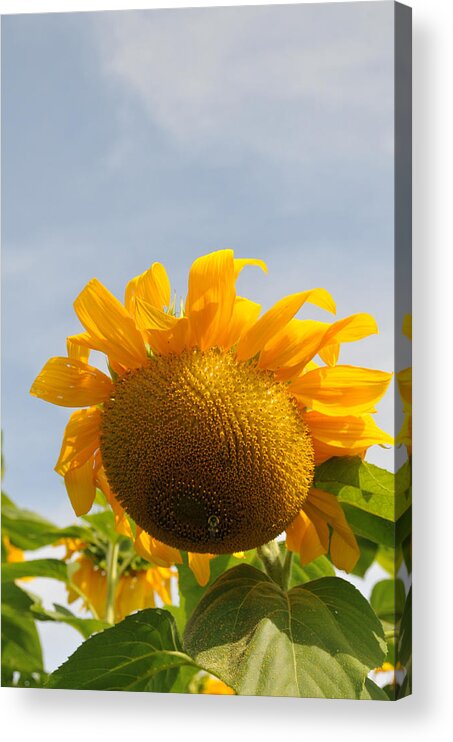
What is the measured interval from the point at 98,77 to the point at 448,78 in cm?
69

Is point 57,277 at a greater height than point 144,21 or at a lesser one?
lesser

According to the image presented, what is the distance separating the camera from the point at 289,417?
1.98 m

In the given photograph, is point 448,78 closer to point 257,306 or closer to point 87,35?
point 257,306

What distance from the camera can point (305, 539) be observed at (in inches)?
82.6

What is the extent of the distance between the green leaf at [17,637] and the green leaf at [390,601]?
66 cm

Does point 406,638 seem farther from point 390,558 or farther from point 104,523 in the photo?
point 104,523

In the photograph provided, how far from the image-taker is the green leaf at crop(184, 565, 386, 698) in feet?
6.94

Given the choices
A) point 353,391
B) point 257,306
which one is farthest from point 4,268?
point 353,391

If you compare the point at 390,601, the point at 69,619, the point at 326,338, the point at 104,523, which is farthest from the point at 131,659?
the point at 326,338

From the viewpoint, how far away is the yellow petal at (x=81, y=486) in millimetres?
2148

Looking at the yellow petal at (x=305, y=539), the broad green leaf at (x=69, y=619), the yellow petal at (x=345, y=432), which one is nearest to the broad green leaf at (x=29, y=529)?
the broad green leaf at (x=69, y=619)

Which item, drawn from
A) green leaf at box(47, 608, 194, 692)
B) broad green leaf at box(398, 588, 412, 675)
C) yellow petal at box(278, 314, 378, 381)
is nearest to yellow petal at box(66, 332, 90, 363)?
yellow petal at box(278, 314, 378, 381)

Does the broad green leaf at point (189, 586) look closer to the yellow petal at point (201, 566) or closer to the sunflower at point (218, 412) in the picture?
the yellow petal at point (201, 566)

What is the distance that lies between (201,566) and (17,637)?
0.46 m
